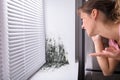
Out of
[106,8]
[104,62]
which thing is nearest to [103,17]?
[106,8]

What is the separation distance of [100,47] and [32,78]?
0.76 m

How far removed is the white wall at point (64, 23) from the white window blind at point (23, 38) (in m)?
0.17

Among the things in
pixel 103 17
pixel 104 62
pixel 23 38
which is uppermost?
pixel 103 17

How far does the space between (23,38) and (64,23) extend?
41cm

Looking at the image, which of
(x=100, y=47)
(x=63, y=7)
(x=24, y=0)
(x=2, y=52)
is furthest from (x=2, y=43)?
(x=63, y=7)

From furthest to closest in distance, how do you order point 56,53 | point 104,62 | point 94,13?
point 56,53 < point 104,62 < point 94,13

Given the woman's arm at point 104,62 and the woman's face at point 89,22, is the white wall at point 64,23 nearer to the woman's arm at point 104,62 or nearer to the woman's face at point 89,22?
the woman's arm at point 104,62

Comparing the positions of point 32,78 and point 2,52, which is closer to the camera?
point 2,52

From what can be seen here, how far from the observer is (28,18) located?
66.1 inches

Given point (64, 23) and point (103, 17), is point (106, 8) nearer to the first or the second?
point (103, 17)

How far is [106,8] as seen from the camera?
109 centimetres

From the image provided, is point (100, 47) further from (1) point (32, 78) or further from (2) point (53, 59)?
(1) point (32, 78)

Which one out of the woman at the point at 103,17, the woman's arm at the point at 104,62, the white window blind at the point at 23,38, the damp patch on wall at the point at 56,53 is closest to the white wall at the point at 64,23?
the damp patch on wall at the point at 56,53

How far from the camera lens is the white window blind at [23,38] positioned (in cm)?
126
